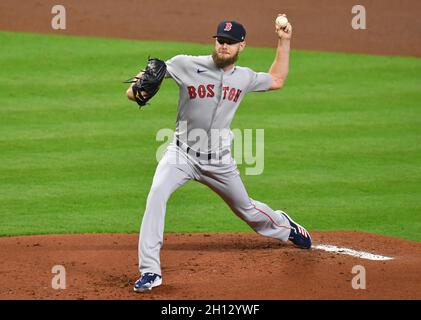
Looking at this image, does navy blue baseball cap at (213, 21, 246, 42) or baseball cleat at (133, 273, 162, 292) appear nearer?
baseball cleat at (133, 273, 162, 292)

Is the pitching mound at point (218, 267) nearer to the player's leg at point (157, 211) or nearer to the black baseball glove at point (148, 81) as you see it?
the player's leg at point (157, 211)

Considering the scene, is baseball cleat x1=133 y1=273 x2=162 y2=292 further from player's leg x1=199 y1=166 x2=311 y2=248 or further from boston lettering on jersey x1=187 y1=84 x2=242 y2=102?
boston lettering on jersey x1=187 y1=84 x2=242 y2=102

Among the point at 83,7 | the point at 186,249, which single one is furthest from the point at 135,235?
the point at 83,7

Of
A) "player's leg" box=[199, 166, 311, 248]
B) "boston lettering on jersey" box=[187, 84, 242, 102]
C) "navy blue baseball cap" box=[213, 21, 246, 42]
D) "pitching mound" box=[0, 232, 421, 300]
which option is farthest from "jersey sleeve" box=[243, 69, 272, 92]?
"pitching mound" box=[0, 232, 421, 300]

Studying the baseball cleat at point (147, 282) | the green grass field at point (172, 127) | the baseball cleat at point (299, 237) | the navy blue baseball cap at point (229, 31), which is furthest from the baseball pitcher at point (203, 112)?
the green grass field at point (172, 127)

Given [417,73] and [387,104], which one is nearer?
[387,104]

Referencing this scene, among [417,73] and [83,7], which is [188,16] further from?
[417,73]
